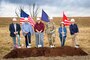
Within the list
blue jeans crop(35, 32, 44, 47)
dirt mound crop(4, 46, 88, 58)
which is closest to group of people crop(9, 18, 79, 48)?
blue jeans crop(35, 32, 44, 47)

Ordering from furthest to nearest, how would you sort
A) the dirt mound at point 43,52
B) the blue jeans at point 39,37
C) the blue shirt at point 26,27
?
the blue jeans at point 39,37 → the blue shirt at point 26,27 → the dirt mound at point 43,52

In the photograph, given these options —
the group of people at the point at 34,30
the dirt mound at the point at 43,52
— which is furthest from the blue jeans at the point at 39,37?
the dirt mound at the point at 43,52

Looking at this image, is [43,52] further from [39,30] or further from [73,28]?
[73,28]

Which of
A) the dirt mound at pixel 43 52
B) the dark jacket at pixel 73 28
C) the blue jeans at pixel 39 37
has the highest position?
the dark jacket at pixel 73 28

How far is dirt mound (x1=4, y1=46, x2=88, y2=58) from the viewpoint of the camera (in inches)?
732

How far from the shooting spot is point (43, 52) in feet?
61.6

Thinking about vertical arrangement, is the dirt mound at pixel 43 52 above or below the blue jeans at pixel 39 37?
below

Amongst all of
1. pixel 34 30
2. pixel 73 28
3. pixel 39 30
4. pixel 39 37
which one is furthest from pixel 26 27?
pixel 73 28

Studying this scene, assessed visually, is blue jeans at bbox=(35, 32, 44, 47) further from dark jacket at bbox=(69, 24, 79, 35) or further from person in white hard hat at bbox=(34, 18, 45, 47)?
dark jacket at bbox=(69, 24, 79, 35)

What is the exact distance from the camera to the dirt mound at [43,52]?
18.6 metres

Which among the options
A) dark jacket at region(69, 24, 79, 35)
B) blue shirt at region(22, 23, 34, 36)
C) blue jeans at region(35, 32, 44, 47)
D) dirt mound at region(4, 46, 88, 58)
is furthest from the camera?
dark jacket at region(69, 24, 79, 35)

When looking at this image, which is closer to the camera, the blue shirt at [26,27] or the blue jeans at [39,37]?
the blue shirt at [26,27]

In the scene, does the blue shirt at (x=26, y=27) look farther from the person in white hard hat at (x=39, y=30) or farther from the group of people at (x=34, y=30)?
the person in white hard hat at (x=39, y=30)

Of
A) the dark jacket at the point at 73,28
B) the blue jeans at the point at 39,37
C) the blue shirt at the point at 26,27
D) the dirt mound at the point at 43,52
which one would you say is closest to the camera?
the dirt mound at the point at 43,52
